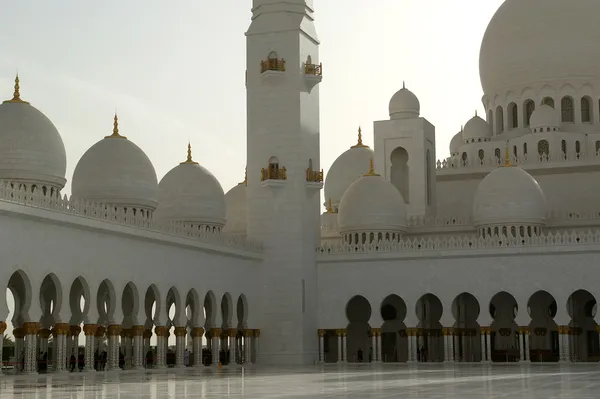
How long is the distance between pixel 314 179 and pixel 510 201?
6505mm

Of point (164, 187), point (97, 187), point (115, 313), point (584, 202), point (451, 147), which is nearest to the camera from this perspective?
point (115, 313)

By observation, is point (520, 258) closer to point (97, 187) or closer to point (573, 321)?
point (573, 321)

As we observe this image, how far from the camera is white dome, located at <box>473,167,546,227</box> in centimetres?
3450

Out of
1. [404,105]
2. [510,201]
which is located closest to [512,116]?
[404,105]

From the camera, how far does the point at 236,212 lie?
40.3 metres

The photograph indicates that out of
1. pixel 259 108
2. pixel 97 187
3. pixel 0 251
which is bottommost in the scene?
pixel 0 251

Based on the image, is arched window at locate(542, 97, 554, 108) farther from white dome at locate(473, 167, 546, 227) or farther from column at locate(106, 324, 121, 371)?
column at locate(106, 324, 121, 371)

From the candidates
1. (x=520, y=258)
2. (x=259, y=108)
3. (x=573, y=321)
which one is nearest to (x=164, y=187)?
(x=259, y=108)

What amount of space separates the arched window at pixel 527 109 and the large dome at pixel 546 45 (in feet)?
2.42

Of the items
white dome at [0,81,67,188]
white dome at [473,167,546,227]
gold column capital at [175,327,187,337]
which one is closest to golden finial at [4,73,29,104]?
white dome at [0,81,67,188]

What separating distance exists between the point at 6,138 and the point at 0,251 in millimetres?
5338

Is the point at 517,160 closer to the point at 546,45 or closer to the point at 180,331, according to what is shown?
the point at 546,45

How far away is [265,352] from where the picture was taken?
3312 centimetres

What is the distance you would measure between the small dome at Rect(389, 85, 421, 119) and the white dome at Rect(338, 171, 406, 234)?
5.08 m
